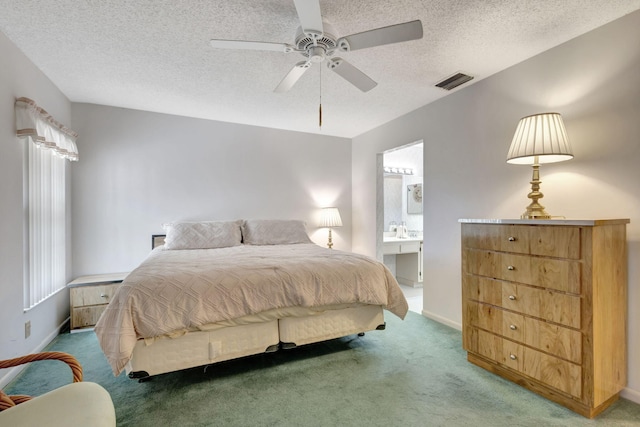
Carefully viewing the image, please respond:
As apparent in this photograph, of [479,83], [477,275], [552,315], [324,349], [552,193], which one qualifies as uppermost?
[479,83]

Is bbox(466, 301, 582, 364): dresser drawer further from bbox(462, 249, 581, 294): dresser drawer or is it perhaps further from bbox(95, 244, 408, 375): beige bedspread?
bbox(95, 244, 408, 375): beige bedspread

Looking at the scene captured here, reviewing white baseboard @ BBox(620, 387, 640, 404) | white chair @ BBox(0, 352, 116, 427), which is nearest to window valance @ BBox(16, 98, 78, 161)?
white chair @ BBox(0, 352, 116, 427)

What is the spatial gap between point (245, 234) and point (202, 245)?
0.58 metres

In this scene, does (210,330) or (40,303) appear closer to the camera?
(210,330)

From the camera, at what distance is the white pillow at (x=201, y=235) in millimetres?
3291

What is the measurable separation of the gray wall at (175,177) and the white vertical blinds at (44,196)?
32 cm

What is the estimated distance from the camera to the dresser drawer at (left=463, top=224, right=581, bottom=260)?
1.66 metres

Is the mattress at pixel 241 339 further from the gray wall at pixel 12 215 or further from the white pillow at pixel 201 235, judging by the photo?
the white pillow at pixel 201 235

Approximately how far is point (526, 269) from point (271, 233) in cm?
269

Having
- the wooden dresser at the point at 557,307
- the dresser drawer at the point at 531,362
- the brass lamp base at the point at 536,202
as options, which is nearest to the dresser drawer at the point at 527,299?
the wooden dresser at the point at 557,307

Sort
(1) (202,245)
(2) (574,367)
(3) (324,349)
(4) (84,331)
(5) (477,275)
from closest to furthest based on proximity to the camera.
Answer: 1. (2) (574,367)
2. (5) (477,275)
3. (3) (324,349)
4. (4) (84,331)
5. (1) (202,245)

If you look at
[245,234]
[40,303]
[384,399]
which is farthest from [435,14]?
[40,303]

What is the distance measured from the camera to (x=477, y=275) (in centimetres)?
217

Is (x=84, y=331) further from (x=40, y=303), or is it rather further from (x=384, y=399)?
(x=384, y=399)
